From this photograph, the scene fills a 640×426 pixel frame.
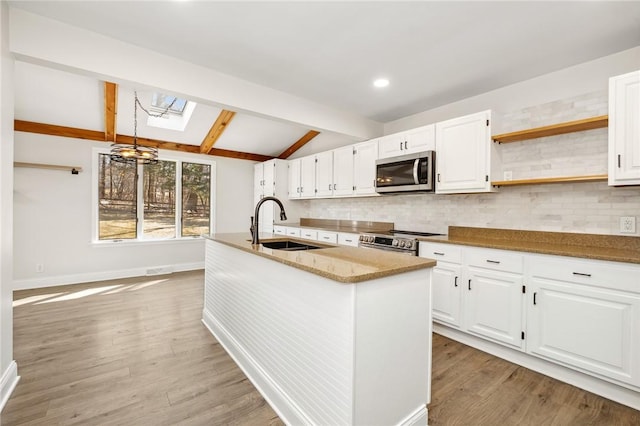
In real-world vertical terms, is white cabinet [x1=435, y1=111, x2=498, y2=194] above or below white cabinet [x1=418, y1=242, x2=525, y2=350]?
above

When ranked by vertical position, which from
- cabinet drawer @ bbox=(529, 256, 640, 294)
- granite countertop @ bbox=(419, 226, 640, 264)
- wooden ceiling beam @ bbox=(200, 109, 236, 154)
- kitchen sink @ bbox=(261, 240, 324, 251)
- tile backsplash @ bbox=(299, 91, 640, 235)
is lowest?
cabinet drawer @ bbox=(529, 256, 640, 294)

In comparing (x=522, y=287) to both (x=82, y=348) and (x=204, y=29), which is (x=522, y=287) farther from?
(x=82, y=348)

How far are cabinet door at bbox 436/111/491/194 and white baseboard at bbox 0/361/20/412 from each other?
154 inches

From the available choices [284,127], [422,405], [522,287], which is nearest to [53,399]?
[422,405]

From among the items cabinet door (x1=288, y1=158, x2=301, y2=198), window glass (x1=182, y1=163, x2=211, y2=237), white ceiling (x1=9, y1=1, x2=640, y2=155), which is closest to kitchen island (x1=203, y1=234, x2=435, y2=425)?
white ceiling (x1=9, y1=1, x2=640, y2=155)

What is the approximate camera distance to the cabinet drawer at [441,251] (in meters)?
2.72

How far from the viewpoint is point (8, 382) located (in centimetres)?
192

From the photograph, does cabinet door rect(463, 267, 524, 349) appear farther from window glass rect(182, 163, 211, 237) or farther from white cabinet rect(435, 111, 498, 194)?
window glass rect(182, 163, 211, 237)

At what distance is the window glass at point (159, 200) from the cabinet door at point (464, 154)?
4704 mm

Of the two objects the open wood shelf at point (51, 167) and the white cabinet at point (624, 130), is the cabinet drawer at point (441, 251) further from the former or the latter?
the open wood shelf at point (51, 167)

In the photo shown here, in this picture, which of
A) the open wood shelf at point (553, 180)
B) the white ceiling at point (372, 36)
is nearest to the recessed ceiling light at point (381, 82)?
the white ceiling at point (372, 36)

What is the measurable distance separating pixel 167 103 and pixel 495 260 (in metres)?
4.92

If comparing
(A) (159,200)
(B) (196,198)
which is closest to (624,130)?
(B) (196,198)

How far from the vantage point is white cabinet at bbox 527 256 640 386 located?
5.99 feet
